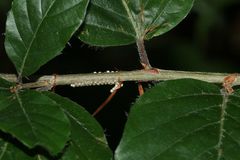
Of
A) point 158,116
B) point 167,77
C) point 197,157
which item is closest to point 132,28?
point 167,77

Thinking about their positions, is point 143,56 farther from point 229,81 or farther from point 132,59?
point 132,59

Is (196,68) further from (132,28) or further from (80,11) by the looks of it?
Result: (80,11)

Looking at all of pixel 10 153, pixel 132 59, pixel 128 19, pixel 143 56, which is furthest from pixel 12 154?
pixel 132 59

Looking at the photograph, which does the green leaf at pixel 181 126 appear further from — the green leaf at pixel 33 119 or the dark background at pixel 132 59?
the dark background at pixel 132 59

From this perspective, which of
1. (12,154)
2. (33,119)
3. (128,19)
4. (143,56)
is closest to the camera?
(33,119)

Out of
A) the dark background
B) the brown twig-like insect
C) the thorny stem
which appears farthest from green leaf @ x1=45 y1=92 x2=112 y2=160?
the dark background

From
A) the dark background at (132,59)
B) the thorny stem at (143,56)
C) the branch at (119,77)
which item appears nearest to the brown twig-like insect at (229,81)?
the branch at (119,77)

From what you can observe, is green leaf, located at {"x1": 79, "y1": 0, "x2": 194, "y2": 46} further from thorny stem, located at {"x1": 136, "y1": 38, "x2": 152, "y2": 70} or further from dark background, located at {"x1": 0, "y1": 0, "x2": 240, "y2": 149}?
dark background, located at {"x1": 0, "y1": 0, "x2": 240, "y2": 149}
